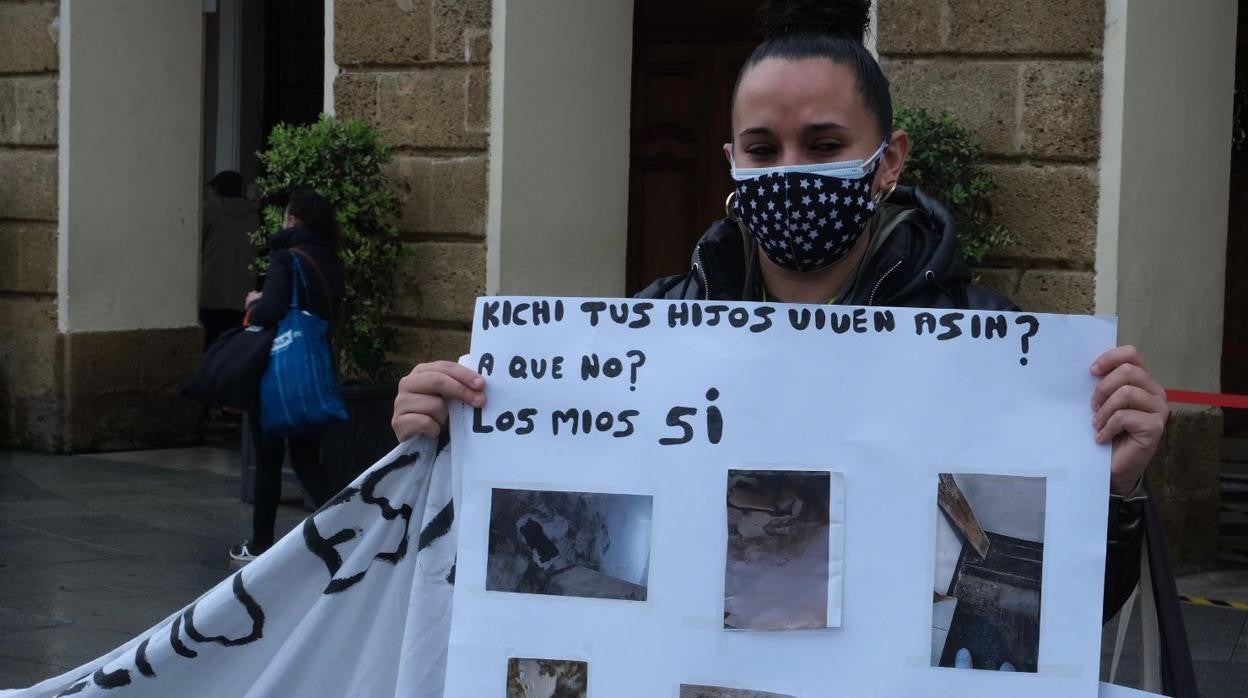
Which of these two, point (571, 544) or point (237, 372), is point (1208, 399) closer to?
→ point (237, 372)

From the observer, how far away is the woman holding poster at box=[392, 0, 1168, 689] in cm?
225

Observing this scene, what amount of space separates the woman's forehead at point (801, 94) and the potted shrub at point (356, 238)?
6.33m

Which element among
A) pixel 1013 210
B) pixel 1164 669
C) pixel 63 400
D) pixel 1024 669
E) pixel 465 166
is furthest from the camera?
pixel 63 400

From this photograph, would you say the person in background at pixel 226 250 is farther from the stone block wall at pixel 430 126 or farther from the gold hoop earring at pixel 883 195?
the gold hoop earring at pixel 883 195

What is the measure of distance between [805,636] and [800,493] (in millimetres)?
172

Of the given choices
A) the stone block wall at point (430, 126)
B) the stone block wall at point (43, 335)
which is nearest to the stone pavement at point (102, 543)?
the stone block wall at point (43, 335)

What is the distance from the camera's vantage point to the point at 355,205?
28.0ft

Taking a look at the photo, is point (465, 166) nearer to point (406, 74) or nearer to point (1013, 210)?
point (406, 74)

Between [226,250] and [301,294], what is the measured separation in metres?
5.22

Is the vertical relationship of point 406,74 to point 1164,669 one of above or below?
above

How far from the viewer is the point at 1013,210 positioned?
701 cm

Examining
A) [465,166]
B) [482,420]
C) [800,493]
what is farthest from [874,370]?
[465,166]

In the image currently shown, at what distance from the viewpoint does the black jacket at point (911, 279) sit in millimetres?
2180

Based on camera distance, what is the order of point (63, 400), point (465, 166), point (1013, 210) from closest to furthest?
point (1013, 210) < point (465, 166) < point (63, 400)
